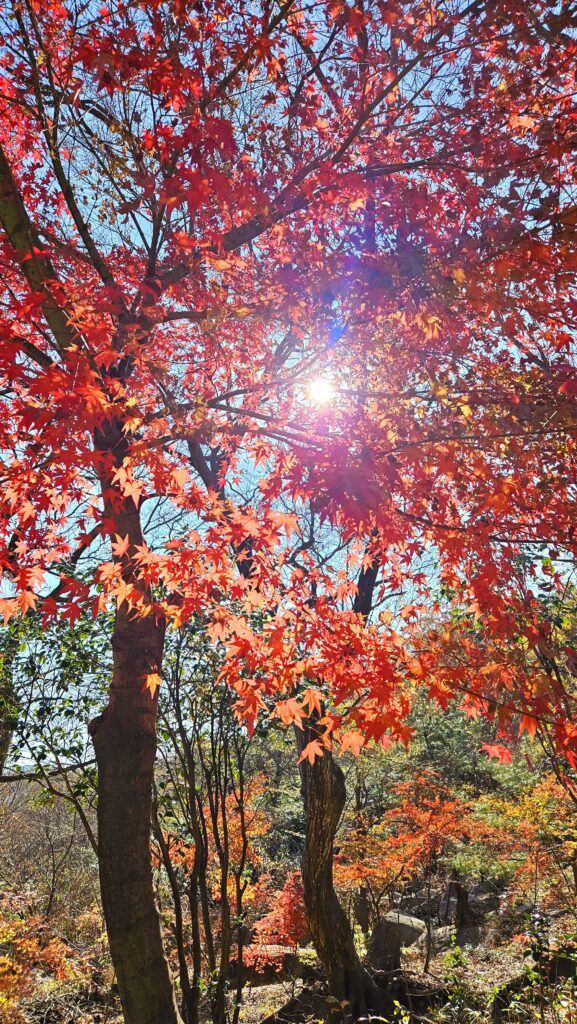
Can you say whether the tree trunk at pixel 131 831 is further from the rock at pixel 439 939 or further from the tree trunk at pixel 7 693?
the rock at pixel 439 939

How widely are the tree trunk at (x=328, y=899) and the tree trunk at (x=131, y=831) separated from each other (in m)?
2.81

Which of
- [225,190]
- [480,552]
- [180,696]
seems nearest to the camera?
[225,190]

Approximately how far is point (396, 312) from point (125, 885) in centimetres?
500

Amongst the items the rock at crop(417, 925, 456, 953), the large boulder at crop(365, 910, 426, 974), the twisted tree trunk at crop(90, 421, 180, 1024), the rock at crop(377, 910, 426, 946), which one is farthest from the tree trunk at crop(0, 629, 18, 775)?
the rock at crop(417, 925, 456, 953)

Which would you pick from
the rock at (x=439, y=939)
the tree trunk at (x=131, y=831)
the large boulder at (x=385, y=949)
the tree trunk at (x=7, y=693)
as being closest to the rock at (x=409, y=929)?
the rock at (x=439, y=939)

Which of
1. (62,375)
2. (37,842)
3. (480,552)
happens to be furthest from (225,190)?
(37,842)

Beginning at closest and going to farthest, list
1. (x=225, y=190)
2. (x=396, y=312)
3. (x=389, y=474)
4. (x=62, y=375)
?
(x=62, y=375), (x=389, y=474), (x=225, y=190), (x=396, y=312)

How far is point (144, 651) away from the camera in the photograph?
14.6 feet

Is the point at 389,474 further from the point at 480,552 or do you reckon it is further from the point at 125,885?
the point at 125,885

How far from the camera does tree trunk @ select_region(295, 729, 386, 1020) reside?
257 inches

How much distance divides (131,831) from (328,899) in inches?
160

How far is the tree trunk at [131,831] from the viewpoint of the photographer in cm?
370

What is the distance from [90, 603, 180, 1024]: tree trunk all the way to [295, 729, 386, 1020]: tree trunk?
2.81 m

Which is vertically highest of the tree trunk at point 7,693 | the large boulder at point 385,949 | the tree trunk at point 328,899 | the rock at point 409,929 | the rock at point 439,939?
the tree trunk at point 7,693
